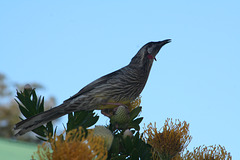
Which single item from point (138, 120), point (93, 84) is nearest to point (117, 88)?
point (93, 84)

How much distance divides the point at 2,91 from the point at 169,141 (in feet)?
72.1

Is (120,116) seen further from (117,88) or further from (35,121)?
(117,88)

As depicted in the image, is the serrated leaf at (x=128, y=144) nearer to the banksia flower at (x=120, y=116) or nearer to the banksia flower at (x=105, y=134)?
the banksia flower at (x=105, y=134)

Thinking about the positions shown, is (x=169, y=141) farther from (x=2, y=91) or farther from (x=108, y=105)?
(x=2, y=91)

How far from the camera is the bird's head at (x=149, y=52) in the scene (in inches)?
173

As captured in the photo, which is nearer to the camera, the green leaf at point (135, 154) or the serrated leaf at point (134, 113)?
the green leaf at point (135, 154)

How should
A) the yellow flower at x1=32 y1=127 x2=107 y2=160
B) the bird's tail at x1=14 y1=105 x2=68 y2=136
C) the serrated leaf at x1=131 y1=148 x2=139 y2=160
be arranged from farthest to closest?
the bird's tail at x1=14 y1=105 x2=68 y2=136
the serrated leaf at x1=131 y1=148 x2=139 y2=160
the yellow flower at x1=32 y1=127 x2=107 y2=160

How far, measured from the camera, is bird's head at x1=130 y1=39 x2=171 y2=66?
440 cm

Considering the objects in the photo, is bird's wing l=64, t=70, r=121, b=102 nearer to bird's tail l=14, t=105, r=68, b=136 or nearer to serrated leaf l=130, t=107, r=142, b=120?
bird's tail l=14, t=105, r=68, b=136

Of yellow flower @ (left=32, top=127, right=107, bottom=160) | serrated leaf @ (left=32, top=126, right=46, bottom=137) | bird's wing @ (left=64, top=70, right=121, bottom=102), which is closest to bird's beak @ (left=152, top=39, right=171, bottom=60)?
bird's wing @ (left=64, top=70, right=121, bottom=102)

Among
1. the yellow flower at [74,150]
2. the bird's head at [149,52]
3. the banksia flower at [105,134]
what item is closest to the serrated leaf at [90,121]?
the banksia flower at [105,134]

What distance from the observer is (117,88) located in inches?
165

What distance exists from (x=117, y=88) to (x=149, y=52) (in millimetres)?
621

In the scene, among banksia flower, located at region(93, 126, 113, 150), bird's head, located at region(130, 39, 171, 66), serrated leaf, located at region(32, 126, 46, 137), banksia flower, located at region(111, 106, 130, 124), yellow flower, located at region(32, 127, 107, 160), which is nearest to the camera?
yellow flower, located at region(32, 127, 107, 160)
